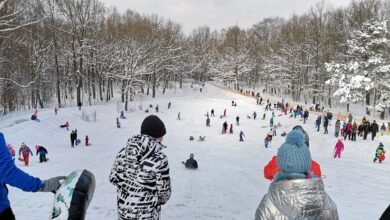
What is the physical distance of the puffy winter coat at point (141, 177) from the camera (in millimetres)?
3178

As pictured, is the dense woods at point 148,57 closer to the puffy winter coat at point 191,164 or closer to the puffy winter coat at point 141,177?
the puffy winter coat at point 191,164

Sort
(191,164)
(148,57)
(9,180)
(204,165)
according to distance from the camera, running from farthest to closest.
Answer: (148,57) < (204,165) < (191,164) < (9,180)

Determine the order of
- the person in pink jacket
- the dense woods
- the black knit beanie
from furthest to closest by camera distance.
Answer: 1. the dense woods
2. the person in pink jacket
3. the black knit beanie

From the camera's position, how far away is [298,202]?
2.52 meters

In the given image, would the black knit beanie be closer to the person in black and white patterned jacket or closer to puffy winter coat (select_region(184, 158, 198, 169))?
the person in black and white patterned jacket

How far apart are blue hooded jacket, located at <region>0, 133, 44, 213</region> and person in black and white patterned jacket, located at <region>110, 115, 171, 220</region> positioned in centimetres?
74

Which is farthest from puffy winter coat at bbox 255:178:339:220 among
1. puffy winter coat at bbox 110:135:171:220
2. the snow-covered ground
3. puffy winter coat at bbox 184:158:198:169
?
puffy winter coat at bbox 184:158:198:169

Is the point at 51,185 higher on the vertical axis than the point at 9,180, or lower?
lower

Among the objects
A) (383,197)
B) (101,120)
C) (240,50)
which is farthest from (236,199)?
(240,50)

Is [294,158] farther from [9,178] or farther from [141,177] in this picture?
[9,178]

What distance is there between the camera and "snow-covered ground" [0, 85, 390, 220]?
31.0ft

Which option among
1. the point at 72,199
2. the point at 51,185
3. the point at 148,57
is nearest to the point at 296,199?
the point at 72,199

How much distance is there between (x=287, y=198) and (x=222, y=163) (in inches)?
584

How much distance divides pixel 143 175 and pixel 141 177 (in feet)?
0.09
